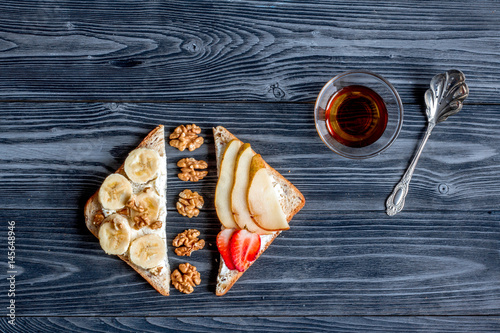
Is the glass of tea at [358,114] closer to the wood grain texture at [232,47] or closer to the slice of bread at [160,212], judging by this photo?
the wood grain texture at [232,47]

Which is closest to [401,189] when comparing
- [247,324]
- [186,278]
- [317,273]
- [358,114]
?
[358,114]

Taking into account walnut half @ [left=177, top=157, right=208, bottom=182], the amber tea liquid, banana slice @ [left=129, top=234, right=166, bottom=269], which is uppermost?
the amber tea liquid

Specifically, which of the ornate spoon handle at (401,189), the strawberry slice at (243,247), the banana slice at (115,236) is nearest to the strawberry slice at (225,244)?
the strawberry slice at (243,247)

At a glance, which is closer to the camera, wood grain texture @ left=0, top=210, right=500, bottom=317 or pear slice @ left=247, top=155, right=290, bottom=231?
pear slice @ left=247, top=155, right=290, bottom=231

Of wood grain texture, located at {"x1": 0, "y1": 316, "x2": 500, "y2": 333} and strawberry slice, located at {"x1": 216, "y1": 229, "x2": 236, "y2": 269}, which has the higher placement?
strawberry slice, located at {"x1": 216, "y1": 229, "x2": 236, "y2": 269}

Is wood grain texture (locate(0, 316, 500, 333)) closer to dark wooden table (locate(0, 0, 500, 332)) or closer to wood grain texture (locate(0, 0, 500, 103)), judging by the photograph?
dark wooden table (locate(0, 0, 500, 332))

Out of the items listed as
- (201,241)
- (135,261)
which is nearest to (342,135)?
(201,241)

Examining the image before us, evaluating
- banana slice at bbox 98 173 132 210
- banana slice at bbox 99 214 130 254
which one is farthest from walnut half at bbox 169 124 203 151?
banana slice at bbox 99 214 130 254
